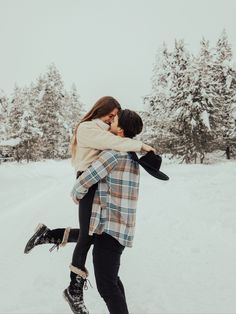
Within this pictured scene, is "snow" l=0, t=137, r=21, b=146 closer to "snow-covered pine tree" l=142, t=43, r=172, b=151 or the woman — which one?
"snow-covered pine tree" l=142, t=43, r=172, b=151

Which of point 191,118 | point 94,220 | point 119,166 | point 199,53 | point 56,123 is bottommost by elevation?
point 56,123

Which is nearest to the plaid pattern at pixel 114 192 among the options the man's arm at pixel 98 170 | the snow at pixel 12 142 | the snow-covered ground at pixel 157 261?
the man's arm at pixel 98 170

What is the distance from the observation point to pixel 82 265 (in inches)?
142

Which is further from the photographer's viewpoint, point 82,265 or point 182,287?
point 182,287

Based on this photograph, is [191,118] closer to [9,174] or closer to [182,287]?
[9,174]

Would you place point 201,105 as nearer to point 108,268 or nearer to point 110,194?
point 110,194

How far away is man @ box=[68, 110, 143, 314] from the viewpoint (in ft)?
10.5

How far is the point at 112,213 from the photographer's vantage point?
3.24m

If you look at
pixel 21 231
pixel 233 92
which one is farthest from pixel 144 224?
pixel 233 92

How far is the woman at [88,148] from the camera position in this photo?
3.29m

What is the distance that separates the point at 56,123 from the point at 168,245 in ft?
142

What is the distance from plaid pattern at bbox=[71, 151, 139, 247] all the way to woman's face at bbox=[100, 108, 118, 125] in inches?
20.2

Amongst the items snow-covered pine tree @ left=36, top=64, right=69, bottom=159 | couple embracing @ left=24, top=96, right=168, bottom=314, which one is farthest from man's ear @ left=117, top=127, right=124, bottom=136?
snow-covered pine tree @ left=36, top=64, right=69, bottom=159

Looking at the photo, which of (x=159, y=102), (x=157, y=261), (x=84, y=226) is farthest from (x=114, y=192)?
(x=159, y=102)
